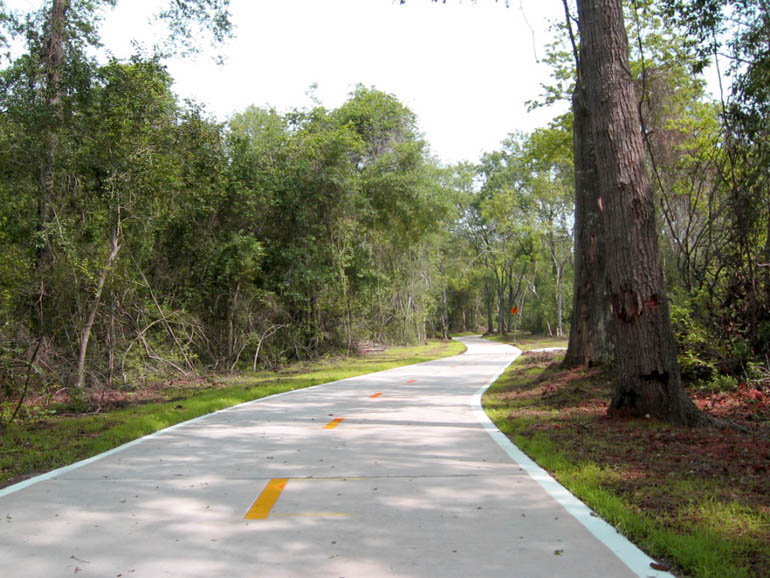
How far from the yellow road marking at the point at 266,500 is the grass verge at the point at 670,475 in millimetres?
2548

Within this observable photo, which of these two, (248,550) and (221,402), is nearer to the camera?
(248,550)

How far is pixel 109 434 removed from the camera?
364 inches

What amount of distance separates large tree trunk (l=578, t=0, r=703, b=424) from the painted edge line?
2110 millimetres

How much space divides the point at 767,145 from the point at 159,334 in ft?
55.3

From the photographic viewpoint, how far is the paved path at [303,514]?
3860 millimetres

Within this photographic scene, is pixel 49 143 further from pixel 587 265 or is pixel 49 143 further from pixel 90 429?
pixel 587 265

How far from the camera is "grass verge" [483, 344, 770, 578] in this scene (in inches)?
157

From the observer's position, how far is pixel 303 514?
4934mm

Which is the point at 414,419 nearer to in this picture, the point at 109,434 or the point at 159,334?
the point at 109,434

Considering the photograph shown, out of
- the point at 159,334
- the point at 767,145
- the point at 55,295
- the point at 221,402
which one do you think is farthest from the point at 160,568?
the point at 159,334

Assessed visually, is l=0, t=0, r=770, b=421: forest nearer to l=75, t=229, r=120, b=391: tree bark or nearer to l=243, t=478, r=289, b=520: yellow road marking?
l=75, t=229, r=120, b=391: tree bark

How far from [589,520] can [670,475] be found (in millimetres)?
1633

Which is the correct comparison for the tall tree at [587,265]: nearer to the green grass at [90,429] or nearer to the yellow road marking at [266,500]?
the green grass at [90,429]

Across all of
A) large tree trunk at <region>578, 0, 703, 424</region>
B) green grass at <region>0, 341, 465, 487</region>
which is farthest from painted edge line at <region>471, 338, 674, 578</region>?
green grass at <region>0, 341, 465, 487</region>
